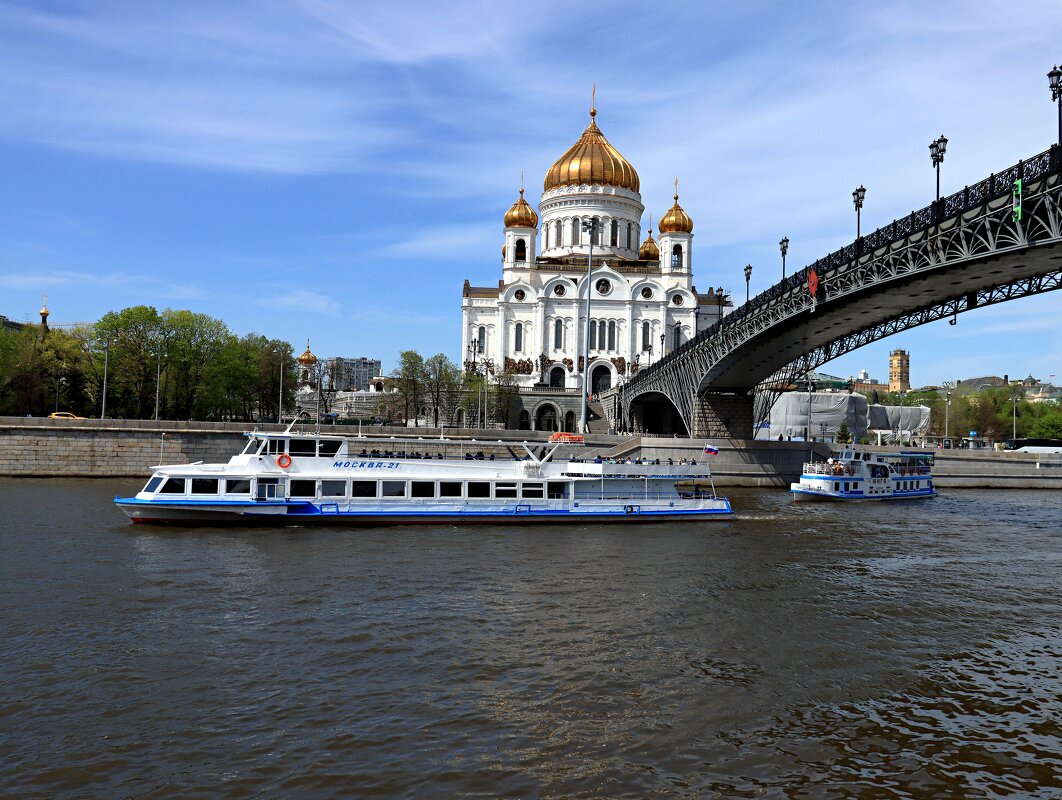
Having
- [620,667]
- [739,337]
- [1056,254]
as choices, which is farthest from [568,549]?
[739,337]

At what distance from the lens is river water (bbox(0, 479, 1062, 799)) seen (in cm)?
1015

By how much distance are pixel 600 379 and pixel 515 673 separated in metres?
81.0

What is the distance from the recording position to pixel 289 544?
25.6 m

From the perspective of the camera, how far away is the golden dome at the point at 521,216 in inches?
3883

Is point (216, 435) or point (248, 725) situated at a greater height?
point (216, 435)

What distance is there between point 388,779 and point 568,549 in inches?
655

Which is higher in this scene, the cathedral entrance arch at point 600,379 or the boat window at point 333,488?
the cathedral entrance arch at point 600,379

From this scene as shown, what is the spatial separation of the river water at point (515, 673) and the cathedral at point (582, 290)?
6657 centimetres

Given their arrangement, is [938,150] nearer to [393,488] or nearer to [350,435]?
[393,488]

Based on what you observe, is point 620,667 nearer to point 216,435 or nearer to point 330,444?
point 330,444

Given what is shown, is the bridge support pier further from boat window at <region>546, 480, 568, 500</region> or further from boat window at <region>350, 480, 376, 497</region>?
boat window at <region>350, 480, 376, 497</region>

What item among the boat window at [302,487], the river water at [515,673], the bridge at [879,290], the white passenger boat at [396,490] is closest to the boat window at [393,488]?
the white passenger boat at [396,490]

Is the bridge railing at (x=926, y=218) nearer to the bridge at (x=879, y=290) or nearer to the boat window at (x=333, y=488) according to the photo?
the bridge at (x=879, y=290)

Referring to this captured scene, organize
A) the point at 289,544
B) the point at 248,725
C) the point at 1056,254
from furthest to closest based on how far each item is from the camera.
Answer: the point at 1056,254, the point at 289,544, the point at 248,725
